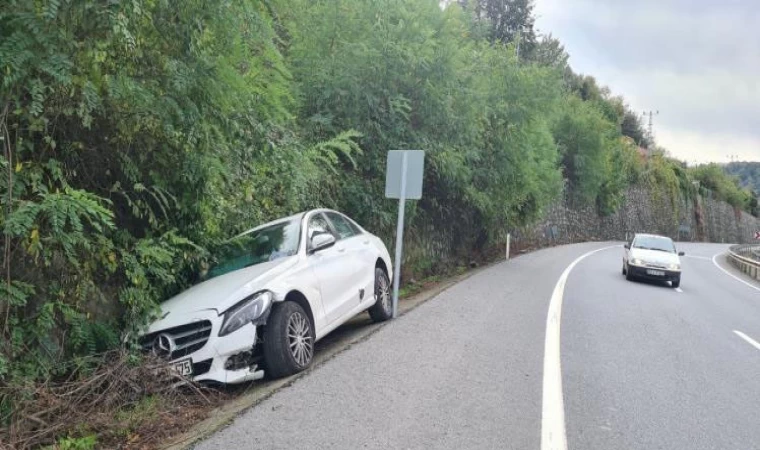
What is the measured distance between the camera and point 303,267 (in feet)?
22.5

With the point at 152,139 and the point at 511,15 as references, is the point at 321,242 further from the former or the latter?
the point at 511,15

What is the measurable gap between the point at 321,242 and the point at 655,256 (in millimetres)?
13926

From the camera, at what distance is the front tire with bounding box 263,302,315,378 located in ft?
19.6

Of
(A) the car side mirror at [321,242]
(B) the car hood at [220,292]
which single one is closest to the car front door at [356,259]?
(A) the car side mirror at [321,242]

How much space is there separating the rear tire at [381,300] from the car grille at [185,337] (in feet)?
11.3

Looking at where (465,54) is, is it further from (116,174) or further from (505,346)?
(116,174)

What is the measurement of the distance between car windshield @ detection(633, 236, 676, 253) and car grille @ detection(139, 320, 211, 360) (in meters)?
16.3

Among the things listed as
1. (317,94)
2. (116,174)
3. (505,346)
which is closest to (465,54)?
(317,94)

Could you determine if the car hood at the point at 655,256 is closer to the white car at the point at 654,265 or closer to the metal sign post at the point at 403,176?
the white car at the point at 654,265

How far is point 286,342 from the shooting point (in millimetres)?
6039

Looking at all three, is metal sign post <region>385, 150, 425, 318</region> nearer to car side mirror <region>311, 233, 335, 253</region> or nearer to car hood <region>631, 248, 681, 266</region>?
car side mirror <region>311, 233, 335, 253</region>

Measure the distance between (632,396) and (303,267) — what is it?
3616 millimetres

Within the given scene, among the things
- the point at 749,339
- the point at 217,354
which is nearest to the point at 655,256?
the point at 749,339

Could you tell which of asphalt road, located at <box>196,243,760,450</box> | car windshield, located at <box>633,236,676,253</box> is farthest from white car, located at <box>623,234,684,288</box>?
asphalt road, located at <box>196,243,760,450</box>
